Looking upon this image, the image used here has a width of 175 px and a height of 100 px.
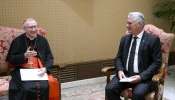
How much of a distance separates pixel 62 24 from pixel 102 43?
80cm

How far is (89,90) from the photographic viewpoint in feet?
12.0

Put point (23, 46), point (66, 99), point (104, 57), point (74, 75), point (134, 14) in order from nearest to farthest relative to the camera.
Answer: point (134, 14) < point (23, 46) < point (66, 99) < point (74, 75) < point (104, 57)

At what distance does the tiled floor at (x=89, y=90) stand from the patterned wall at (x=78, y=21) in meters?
0.39

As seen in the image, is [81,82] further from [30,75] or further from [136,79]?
[136,79]

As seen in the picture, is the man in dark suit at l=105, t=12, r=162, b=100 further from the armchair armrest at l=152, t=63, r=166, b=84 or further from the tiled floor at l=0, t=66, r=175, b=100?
the tiled floor at l=0, t=66, r=175, b=100

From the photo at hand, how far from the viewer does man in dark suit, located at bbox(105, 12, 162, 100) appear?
246 centimetres

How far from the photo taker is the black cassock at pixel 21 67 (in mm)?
2471

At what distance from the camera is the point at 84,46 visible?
3.80m

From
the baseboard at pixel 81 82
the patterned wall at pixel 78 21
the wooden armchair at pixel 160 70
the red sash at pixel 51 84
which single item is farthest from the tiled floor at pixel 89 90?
the wooden armchair at pixel 160 70

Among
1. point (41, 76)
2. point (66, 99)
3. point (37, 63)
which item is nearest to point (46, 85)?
point (41, 76)

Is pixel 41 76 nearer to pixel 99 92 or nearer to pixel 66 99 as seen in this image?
pixel 66 99

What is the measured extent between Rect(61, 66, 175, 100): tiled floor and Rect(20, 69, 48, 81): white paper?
0.87 m

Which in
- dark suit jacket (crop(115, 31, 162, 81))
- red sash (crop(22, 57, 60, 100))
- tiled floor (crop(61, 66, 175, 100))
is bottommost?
tiled floor (crop(61, 66, 175, 100))

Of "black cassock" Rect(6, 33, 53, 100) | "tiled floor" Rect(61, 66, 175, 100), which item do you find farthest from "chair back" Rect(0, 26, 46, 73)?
"tiled floor" Rect(61, 66, 175, 100)
